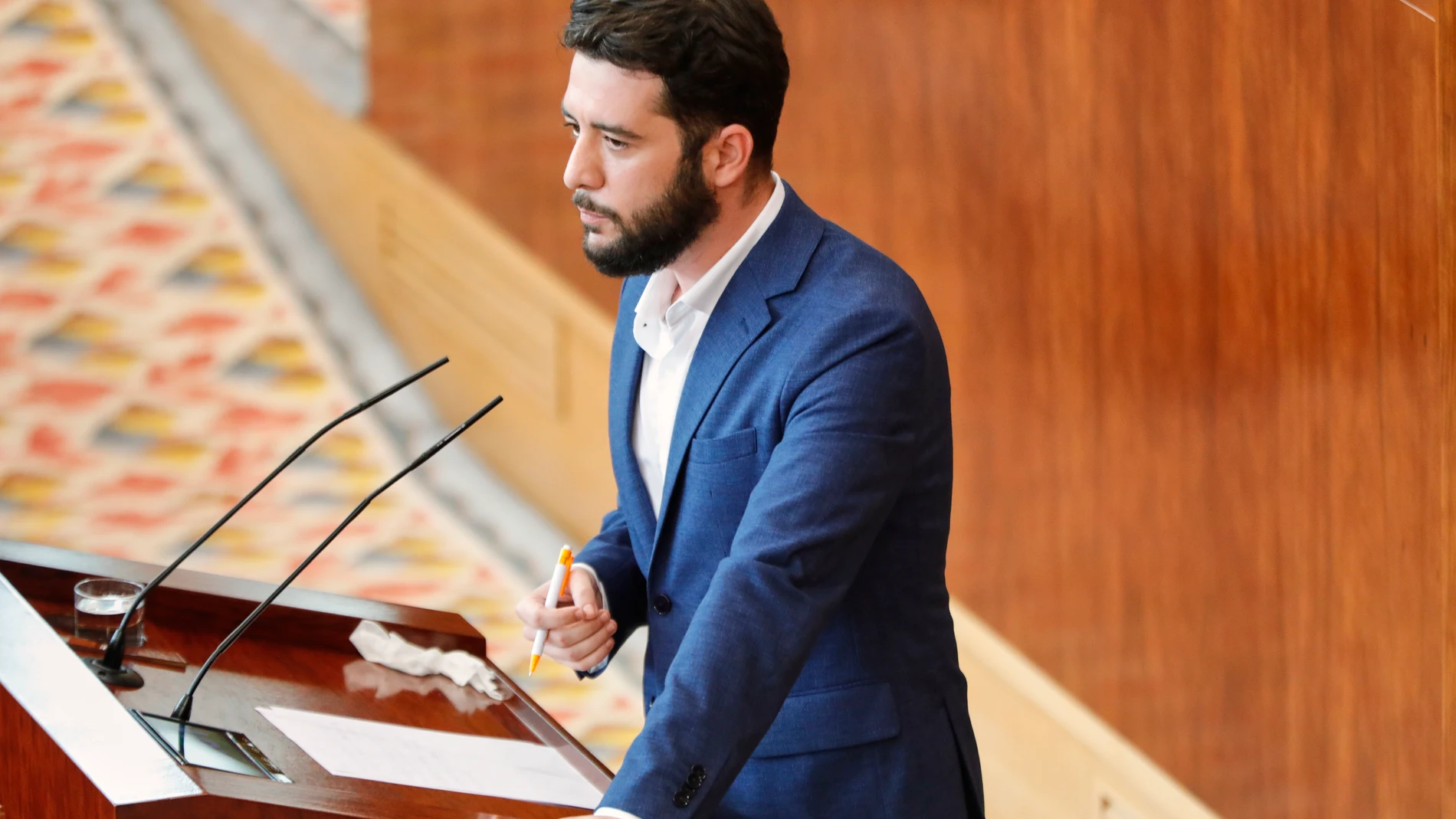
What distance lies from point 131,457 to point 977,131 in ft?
9.68

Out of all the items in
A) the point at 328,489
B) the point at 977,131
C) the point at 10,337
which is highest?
the point at 977,131

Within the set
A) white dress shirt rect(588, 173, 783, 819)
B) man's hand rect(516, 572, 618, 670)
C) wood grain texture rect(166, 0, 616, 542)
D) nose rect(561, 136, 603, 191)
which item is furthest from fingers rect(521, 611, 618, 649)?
wood grain texture rect(166, 0, 616, 542)

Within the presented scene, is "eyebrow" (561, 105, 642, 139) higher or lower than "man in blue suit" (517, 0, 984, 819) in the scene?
higher

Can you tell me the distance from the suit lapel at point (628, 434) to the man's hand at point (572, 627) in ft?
0.29

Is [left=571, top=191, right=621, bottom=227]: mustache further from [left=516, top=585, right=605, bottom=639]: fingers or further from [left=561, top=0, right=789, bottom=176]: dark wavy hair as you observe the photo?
[left=516, top=585, right=605, bottom=639]: fingers

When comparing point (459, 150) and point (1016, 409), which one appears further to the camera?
point (459, 150)

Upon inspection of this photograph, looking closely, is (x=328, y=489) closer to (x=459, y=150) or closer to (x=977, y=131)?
(x=459, y=150)

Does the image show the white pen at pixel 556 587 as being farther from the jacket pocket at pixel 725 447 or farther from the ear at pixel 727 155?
the ear at pixel 727 155

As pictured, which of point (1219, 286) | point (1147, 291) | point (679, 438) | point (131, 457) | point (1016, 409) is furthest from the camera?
point (131, 457)

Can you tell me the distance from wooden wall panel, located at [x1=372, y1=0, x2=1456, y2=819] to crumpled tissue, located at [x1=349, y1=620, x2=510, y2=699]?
122 cm

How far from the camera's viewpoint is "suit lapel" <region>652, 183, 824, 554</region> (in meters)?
1.52

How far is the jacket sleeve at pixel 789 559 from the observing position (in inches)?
49.3

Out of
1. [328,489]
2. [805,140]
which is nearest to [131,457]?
[328,489]

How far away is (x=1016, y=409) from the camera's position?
297cm
